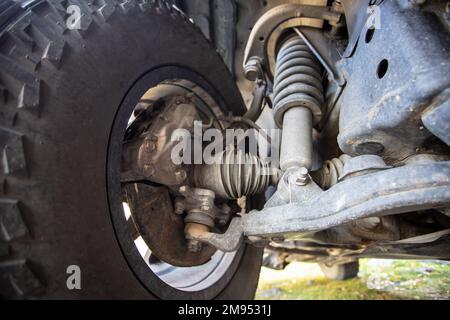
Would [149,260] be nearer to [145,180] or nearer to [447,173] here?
[145,180]

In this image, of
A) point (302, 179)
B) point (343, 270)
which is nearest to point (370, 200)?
point (302, 179)

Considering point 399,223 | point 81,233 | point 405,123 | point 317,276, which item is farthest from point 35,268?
point 317,276

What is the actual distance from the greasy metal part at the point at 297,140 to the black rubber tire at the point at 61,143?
0.42 metres

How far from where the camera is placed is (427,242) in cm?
81

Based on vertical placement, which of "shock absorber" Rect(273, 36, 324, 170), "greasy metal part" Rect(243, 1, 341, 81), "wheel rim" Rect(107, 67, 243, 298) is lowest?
"wheel rim" Rect(107, 67, 243, 298)

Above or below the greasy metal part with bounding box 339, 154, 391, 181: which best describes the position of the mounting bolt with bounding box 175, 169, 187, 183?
above

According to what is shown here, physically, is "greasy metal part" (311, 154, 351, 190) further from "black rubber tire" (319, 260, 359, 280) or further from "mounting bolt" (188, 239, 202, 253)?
"black rubber tire" (319, 260, 359, 280)

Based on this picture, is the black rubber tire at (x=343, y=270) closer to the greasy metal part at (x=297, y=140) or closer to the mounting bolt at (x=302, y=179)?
the greasy metal part at (x=297, y=140)

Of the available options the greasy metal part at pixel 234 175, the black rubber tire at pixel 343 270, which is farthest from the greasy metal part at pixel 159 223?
the black rubber tire at pixel 343 270

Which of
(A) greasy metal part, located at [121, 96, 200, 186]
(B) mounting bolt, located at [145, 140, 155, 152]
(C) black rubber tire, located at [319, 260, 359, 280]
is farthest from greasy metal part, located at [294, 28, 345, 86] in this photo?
(C) black rubber tire, located at [319, 260, 359, 280]

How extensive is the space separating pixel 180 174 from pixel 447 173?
576mm

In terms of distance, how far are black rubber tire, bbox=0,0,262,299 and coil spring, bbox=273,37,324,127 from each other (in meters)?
0.43

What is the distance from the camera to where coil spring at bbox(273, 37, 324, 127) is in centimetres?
91

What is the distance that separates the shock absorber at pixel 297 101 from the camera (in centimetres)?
84
